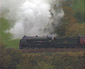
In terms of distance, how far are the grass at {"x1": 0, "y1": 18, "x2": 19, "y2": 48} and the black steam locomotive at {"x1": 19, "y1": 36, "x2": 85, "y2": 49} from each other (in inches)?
91.9

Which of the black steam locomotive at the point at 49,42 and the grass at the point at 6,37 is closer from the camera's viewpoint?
the black steam locomotive at the point at 49,42

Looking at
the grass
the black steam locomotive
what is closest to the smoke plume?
the grass

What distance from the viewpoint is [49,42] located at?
69.3ft

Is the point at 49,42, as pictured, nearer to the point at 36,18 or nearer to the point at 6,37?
the point at 36,18

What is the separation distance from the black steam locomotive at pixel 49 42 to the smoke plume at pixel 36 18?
7.97ft

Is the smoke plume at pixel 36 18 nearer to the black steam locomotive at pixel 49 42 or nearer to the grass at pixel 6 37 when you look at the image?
the grass at pixel 6 37

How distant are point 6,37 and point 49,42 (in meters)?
6.28

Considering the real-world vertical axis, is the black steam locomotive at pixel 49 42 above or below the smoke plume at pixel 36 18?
below

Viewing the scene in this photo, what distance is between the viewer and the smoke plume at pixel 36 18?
926 inches

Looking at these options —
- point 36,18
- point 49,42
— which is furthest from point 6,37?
point 49,42

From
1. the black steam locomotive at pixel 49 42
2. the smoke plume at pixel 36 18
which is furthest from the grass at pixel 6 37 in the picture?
the black steam locomotive at pixel 49 42

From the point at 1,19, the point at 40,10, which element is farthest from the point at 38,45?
the point at 1,19

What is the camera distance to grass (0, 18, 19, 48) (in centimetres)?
2355

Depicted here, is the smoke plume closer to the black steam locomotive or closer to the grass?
the grass
